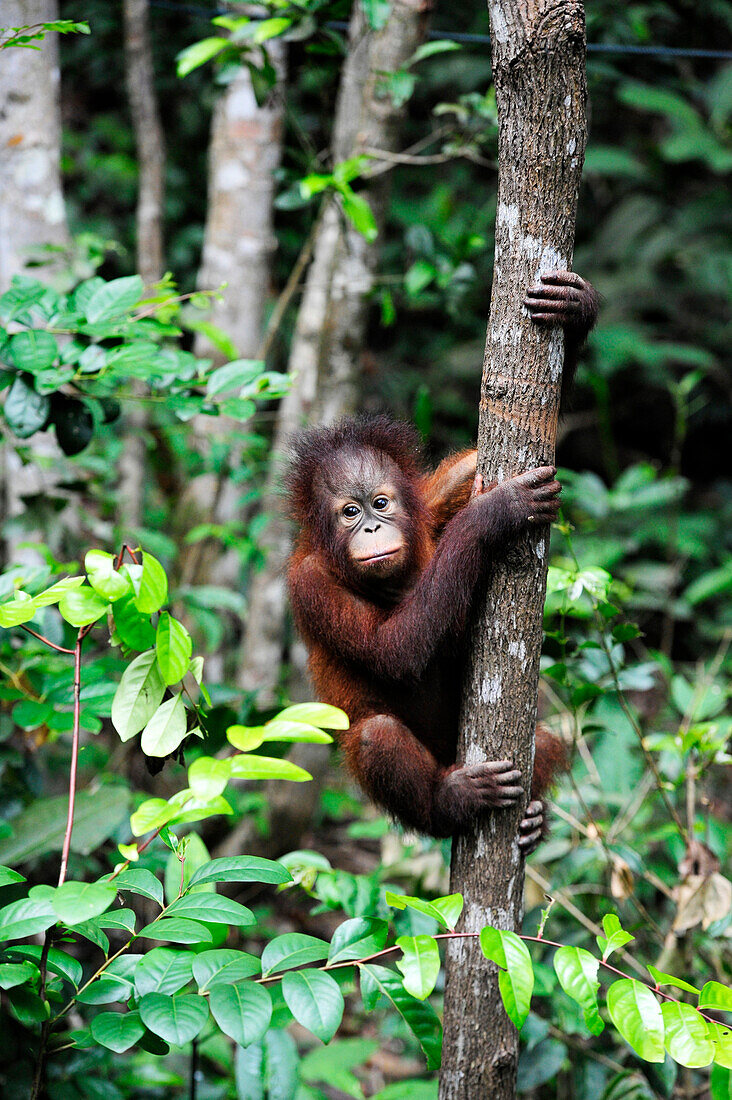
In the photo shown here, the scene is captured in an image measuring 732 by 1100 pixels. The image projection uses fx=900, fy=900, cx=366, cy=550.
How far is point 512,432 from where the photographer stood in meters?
2.23

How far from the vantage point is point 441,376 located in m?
Result: 8.34

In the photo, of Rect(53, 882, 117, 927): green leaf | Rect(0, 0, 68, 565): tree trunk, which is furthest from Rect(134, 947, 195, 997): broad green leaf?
Rect(0, 0, 68, 565): tree trunk

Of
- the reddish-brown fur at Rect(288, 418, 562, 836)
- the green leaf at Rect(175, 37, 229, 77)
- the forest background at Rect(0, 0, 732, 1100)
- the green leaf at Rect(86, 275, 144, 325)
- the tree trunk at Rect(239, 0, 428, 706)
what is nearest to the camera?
the reddish-brown fur at Rect(288, 418, 562, 836)

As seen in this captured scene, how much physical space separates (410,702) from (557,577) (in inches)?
26.1

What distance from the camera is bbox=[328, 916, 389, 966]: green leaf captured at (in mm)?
1883

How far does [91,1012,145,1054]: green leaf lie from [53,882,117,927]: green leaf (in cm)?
39

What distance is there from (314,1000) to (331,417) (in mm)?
3451

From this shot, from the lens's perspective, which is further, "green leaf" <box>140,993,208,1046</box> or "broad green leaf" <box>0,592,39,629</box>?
"broad green leaf" <box>0,592,39,629</box>

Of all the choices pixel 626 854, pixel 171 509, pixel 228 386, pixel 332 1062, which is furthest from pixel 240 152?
pixel 332 1062

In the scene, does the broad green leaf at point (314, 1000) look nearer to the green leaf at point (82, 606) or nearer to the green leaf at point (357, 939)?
the green leaf at point (357, 939)

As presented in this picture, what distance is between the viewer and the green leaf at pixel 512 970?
1653 mm

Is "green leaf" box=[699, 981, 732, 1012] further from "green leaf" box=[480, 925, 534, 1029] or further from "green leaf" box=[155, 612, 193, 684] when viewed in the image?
"green leaf" box=[155, 612, 193, 684]

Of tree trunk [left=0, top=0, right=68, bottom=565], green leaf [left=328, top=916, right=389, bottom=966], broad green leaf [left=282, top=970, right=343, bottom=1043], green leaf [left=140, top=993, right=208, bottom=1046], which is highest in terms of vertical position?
tree trunk [left=0, top=0, right=68, bottom=565]

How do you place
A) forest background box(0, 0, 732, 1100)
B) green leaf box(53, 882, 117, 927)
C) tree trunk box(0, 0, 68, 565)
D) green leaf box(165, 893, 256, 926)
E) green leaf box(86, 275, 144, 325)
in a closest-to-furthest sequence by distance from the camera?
1. green leaf box(53, 882, 117, 927)
2. green leaf box(165, 893, 256, 926)
3. green leaf box(86, 275, 144, 325)
4. forest background box(0, 0, 732, 1100)
5. tree trunk box(0, 0, 68, 565)
